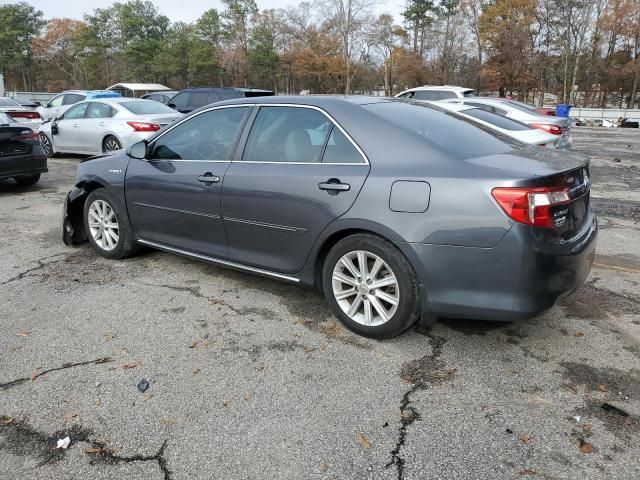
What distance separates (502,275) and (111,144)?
10.1 meters

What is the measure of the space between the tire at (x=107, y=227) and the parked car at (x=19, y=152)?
160 inches

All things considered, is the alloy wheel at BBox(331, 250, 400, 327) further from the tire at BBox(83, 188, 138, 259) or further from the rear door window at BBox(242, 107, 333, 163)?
the tire at BBox(83, 188, 138, 259)

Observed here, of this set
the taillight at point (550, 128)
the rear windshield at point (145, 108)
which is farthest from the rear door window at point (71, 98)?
the taillight at point (550, 128)

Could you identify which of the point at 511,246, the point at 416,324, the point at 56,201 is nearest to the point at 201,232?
the point at 416,324

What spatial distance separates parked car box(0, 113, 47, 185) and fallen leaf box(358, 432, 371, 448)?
8024 millimetres

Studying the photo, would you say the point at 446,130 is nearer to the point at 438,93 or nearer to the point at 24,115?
the point at 24,115

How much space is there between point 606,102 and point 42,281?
53.2 metres

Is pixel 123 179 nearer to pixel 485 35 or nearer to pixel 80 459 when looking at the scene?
pixel 80 459

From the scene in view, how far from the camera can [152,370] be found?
314 centimetres

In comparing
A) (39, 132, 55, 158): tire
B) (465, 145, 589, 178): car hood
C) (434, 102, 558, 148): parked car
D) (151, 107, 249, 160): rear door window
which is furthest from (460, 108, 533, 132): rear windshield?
(39, 132, 55, 158): tire

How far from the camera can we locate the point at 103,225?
5156 millimetres

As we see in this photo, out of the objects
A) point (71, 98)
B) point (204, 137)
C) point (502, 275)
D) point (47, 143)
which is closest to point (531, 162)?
point (502, 275)

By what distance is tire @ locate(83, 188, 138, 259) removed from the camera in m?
4.96

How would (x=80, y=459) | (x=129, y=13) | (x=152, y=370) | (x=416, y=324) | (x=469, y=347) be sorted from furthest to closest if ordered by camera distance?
1. (x=129, y=13)
2. (x=416, y=324)
3. (x=469, y=347)
4. (x=152, y=370)
5. (x=80, y=459)
